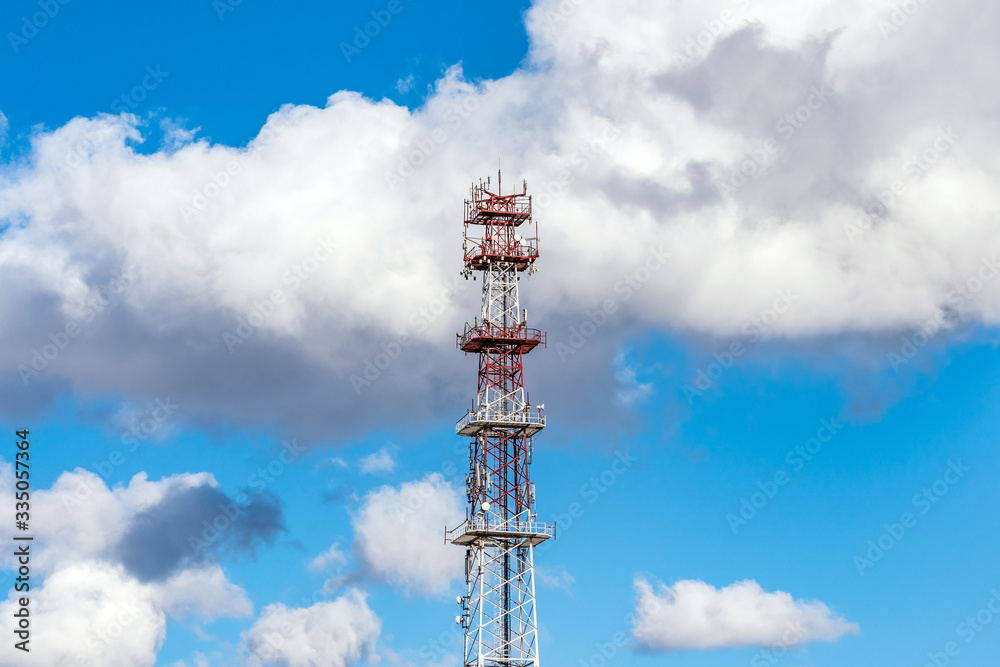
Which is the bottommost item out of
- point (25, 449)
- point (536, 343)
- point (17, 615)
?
point (17, 615)

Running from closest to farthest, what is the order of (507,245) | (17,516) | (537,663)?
(17,516), (537,663), (507,245)

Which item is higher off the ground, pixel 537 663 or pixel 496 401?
pixel 496 401

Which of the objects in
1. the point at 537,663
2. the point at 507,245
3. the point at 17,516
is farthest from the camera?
the point at 507,245

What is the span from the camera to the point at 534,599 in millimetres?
152125

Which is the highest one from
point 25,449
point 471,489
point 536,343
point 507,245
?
point 507,245

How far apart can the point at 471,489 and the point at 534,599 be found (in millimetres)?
11720

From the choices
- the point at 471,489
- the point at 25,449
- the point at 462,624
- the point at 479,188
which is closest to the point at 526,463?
the point at 471,489

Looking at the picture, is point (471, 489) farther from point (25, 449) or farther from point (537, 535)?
point (25, 449)

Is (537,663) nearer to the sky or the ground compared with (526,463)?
nearer to the ground

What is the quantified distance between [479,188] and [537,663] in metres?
Result: 45.8

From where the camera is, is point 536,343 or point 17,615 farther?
point 536,343

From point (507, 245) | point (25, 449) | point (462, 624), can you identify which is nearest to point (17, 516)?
point (25, 449)

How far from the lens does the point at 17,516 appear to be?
12306cm

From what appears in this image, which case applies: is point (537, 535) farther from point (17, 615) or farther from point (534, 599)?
point (17, 615)
